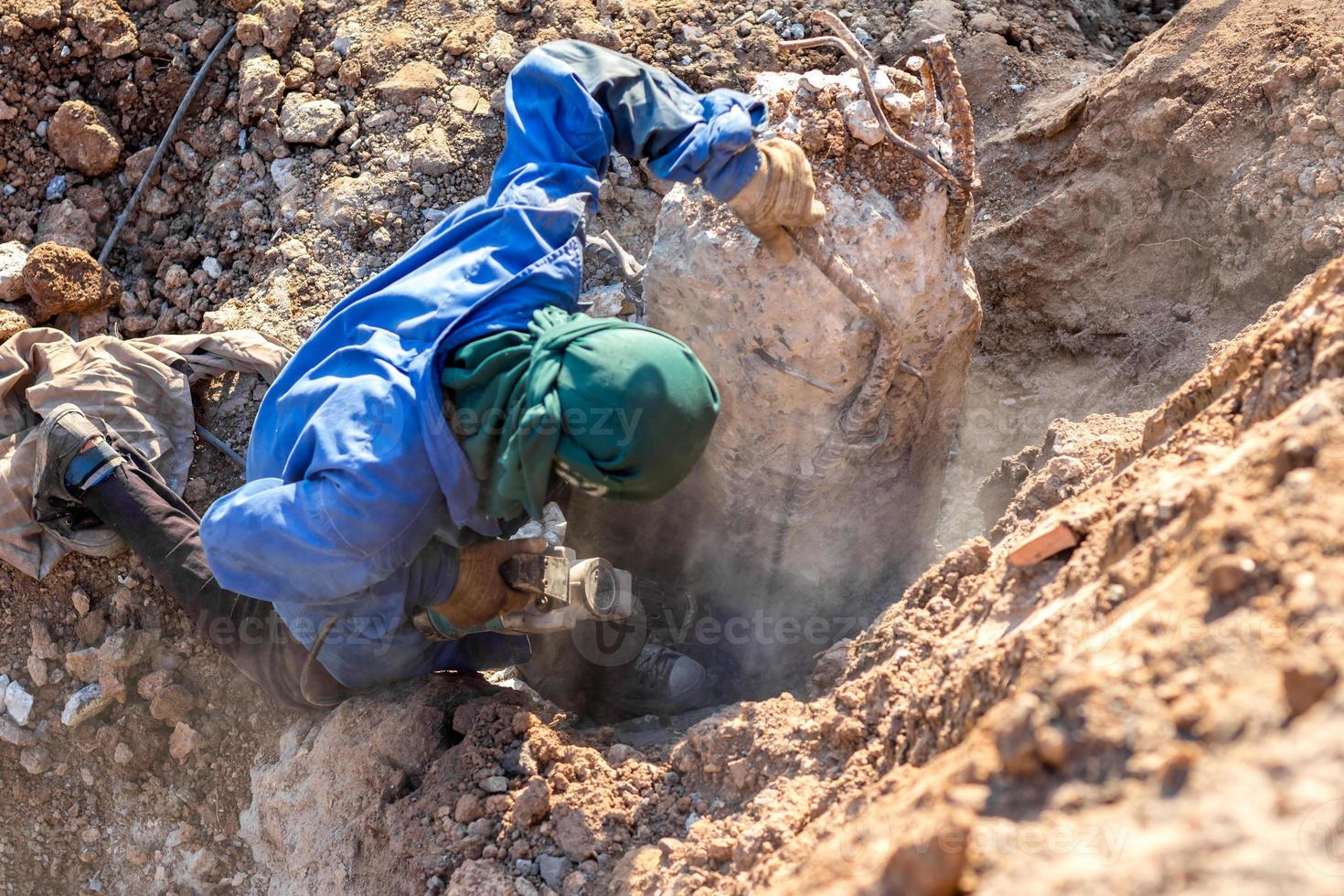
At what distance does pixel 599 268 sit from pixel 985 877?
252 cm

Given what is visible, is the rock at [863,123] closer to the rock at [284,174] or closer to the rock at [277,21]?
the rock at [284,174]

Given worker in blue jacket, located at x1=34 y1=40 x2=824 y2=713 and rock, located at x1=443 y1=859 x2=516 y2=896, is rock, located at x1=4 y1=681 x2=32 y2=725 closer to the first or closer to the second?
worker in blue jacket, located at x1=34 y1=40 x2=824 y2=713

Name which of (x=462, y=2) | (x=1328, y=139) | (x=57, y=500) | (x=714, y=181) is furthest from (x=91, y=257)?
(x=1328, y=139)

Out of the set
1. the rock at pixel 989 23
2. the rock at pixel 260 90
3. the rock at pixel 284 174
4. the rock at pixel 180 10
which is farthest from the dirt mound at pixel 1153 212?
the rock at pixel 180 10

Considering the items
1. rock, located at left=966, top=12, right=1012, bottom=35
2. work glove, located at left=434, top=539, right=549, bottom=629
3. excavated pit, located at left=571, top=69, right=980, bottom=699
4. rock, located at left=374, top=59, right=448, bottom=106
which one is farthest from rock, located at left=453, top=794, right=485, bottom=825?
rock, located at left=966, top=12, right=1012, bottom=35

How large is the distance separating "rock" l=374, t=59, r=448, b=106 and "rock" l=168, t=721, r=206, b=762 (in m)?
2.10

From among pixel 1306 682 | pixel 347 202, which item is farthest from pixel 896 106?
pixel 1306 682

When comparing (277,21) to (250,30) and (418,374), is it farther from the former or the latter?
(418,374)

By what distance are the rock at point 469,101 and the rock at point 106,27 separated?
117 cm

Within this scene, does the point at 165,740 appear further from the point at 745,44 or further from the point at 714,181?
the point at 745,44

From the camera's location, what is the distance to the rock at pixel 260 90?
3.57 metres

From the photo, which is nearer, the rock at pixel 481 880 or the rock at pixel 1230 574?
the rock at pixel 1230 574

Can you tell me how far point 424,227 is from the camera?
342cm

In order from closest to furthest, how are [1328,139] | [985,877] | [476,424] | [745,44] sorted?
[985,877] < [476,424] < [1328,139] < [745,44]
